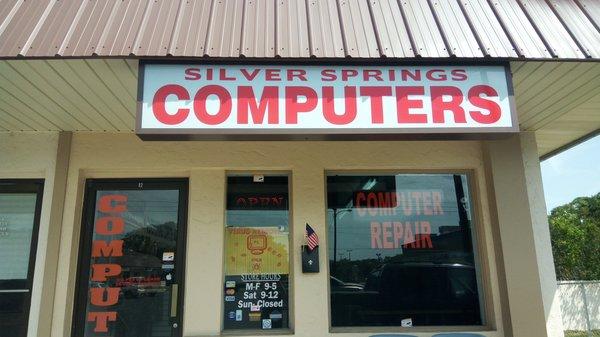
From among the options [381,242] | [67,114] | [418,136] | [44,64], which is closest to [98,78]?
[44,64]

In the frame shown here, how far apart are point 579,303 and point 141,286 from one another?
31.6 feet

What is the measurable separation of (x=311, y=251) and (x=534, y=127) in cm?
295

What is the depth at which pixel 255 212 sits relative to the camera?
225 inches

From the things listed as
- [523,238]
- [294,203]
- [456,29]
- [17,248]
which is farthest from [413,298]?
[17,248]

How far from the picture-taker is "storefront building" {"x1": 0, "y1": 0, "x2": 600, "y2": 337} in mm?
4066

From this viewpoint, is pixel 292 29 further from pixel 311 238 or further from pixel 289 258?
pixel 289 258

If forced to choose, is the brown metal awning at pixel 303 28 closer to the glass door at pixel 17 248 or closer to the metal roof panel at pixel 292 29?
the metal roof panel at pixel 292 29

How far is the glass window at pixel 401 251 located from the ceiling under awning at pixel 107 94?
141cm

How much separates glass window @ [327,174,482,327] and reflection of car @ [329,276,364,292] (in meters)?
0.01

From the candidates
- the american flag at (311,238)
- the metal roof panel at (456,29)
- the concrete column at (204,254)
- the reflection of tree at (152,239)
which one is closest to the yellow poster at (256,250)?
the concrete column at (204,254)

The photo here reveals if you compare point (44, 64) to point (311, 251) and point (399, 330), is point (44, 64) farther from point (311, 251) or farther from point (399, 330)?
point (399, 330)

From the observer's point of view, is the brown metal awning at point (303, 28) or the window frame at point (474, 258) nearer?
the brown metal awning at point (303, 28)

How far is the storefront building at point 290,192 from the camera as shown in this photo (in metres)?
4.07

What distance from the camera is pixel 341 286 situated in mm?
5559
